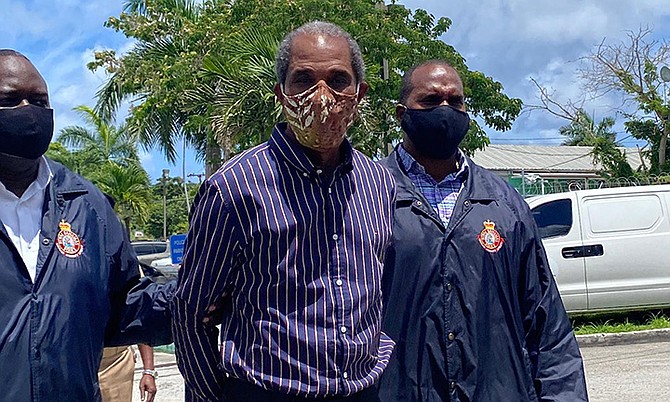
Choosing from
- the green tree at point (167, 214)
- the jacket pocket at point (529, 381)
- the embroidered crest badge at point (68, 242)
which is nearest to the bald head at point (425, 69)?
the jacket pocket at point (529, 381)

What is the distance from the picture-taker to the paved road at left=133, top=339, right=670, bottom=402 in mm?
7846

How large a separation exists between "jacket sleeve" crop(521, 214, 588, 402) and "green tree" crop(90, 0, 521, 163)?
10.7 metres

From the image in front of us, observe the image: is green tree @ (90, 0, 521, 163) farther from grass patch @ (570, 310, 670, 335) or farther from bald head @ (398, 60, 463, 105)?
bald head @ (398, 60, 463, 105)

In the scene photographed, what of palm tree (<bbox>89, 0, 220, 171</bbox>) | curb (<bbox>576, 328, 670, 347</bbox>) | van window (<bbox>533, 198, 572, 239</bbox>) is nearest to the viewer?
curb (<bbox>576, 328, 670, 347</bbox>)

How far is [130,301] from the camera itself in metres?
2.97

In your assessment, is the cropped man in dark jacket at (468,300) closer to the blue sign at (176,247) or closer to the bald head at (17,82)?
the bald head at (17,82)

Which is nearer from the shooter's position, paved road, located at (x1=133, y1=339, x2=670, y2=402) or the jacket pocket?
the jacket pocket

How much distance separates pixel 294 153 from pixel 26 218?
0.93 meters

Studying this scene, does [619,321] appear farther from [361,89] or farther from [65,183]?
[65,183]

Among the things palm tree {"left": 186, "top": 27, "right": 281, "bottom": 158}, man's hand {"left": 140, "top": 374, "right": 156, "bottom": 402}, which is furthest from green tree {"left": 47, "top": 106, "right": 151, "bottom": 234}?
man's hand {"left": 140, "top": 374, "right": 156, "bottom": 402}

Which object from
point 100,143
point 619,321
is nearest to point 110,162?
point 100,143

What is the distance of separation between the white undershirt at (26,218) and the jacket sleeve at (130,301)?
26cm

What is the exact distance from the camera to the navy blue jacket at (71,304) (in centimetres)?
257

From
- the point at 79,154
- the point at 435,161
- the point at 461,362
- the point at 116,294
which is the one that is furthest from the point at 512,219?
the point at 79,154
